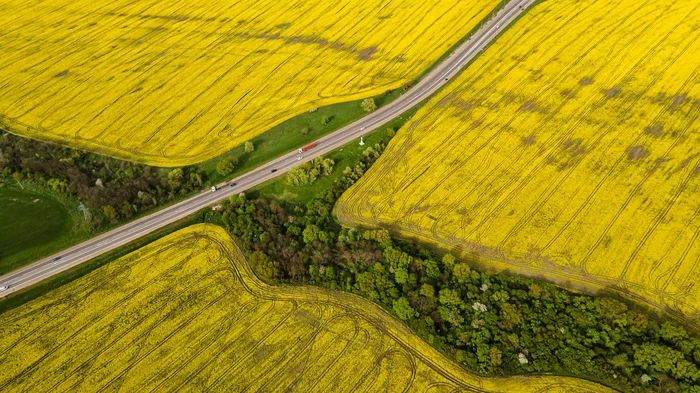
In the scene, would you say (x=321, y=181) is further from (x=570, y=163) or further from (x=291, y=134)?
(x=570, y=163)

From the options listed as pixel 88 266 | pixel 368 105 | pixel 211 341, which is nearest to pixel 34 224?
pixel 88 266

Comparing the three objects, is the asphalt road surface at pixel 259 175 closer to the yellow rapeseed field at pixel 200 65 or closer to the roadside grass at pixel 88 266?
the roadside grass at pixel 88 266

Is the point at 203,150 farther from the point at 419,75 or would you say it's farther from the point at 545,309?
the point at 545,309

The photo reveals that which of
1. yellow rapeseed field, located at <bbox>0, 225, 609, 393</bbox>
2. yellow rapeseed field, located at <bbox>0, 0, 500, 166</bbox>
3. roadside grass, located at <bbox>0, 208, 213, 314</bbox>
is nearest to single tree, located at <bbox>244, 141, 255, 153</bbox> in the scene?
yellow rapeseed field, located at <bbox>0, 0, 500, 166</bbox>

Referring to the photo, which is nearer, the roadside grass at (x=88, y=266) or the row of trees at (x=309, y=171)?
the roadside grass at (x=88, y=266)

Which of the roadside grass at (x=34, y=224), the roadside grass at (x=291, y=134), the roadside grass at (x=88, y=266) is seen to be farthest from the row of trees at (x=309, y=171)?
the roadside grass at (x=34, y=224)

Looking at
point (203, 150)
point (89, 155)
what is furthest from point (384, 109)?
point (89, 155)
